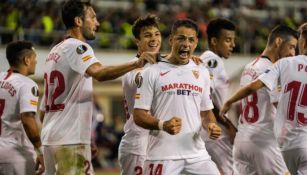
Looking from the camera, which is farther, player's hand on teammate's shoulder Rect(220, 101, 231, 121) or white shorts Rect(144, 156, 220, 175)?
player's hand on teammate's shoulder Rect(220, 101, 231, 121)

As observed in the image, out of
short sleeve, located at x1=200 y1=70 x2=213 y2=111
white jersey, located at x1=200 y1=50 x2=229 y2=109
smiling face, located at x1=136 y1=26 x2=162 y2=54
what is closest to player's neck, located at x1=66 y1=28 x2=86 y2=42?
smiling face, located at x1=136 y1=26 x2=162 y2=54

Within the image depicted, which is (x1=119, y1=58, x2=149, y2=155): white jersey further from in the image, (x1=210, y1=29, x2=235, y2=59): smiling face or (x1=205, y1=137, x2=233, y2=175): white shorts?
(x1=210, y1=29, x2=235, y2=59): smiling face

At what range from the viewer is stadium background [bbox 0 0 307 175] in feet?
72.8

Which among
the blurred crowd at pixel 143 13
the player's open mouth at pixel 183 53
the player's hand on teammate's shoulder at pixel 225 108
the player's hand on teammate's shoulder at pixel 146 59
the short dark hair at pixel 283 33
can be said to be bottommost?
the player's hand on teammate's shoulder at pixel 225 108

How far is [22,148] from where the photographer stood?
332 inches

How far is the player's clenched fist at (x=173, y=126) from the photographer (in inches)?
262

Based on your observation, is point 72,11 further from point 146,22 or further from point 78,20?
point 146,22

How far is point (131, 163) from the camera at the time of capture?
8445mm

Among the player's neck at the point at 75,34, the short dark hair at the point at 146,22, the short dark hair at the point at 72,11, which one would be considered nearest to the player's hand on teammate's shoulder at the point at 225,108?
the short dark hair at the point at 146,22

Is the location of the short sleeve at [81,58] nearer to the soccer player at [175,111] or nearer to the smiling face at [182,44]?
the soccer player at [175,111]

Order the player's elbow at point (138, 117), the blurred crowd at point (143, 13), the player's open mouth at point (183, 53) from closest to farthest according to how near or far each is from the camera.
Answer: the player's elbow at point (138, 117) → the player's open mouth at point (183, 53) → the blurred crowd at point (143, 13)

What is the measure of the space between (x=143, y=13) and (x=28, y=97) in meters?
17.8

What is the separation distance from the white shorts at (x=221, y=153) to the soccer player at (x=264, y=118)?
21cm

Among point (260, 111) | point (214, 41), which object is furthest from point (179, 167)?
point (214, 41)
